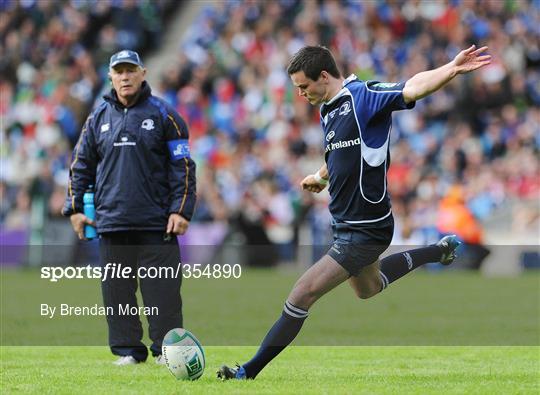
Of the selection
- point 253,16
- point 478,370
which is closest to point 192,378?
point 478,370

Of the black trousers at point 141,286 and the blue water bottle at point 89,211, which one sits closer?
the black trousers at point 141,286

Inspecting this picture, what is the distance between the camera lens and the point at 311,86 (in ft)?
28.5

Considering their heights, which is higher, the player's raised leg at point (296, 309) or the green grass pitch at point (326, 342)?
the player's raised leg at point (296, 309)

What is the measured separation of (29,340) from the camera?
12180mm

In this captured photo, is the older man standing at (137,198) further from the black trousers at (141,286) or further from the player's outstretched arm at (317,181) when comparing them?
the player's outstretched arm at (317,181)

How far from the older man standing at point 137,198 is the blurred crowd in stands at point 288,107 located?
1415 cm

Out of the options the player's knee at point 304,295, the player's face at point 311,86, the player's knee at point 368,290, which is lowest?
the player's knee at point 368,290

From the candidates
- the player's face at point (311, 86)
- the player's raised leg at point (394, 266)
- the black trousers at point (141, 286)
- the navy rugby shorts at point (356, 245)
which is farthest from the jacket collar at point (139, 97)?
the player's raised leg at point (394, 266)

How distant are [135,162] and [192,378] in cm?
197

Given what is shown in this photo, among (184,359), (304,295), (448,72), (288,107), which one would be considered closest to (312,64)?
(448,72)

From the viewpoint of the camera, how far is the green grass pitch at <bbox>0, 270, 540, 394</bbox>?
877cm

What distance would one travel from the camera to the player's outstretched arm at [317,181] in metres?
9.52

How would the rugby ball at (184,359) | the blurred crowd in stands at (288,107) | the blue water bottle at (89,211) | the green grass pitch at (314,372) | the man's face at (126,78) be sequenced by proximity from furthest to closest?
the blurred crowd in stands at (288,107), the blue water bottle at (89,211), the man's face at (126,78), the rugby ball at (184,359), the green grass pitch at (314,372)

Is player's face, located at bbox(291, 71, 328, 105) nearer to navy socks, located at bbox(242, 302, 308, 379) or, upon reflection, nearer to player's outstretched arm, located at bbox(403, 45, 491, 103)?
player's outstretched arm, located at bbox(403, 45, 491, 103)
